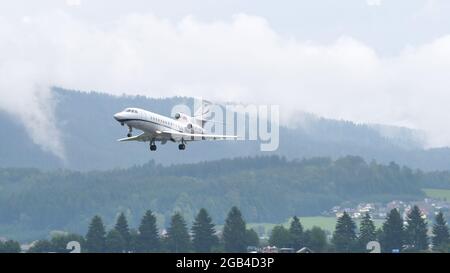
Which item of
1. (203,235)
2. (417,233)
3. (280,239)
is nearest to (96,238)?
(203,235)

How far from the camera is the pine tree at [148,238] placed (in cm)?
16377

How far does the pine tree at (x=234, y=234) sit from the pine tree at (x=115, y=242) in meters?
14.5

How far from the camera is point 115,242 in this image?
164 metres

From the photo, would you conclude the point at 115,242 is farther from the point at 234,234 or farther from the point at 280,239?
the point at 280,239

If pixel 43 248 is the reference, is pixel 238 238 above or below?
above

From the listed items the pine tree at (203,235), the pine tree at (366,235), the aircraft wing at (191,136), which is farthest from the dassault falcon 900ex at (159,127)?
the pine tree at (366,235)

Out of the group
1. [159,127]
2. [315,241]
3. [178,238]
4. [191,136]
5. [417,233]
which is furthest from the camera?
[178,238]

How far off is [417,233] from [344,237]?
10641mm

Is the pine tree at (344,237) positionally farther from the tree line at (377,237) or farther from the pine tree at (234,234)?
the pine tree at (234,234)

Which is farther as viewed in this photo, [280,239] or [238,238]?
[238,238]

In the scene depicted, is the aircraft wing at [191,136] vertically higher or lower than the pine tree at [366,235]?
higher

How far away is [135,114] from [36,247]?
64062 mm
